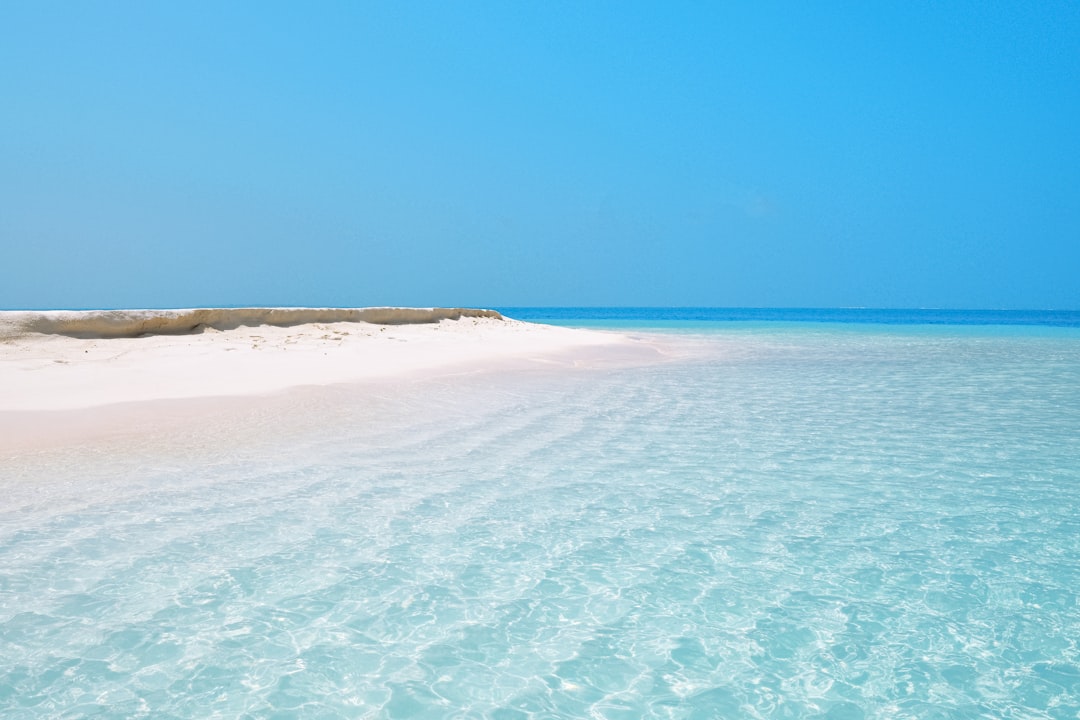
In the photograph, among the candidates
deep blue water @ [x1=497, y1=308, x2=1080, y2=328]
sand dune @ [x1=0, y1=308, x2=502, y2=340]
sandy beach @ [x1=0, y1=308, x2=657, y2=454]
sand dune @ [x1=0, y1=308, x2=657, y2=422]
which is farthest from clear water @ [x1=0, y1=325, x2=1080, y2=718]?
deep blue water @ [x1=497, y1=308, x2=1080, y2=328]

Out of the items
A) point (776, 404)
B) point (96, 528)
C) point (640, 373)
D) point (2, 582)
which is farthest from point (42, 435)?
point (640, 373)

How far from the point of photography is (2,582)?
404 cm

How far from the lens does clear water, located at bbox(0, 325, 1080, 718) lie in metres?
3.08

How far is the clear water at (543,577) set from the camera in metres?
3.08

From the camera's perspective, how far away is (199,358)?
44.8 feet

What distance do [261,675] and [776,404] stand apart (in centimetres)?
927

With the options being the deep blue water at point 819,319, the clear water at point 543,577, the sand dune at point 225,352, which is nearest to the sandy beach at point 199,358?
the sand dune at point 225,352

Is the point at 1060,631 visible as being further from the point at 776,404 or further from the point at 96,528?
the point at 776,404

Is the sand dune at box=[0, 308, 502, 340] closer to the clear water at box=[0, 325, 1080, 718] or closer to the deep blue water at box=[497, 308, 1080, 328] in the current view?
the clear water at box=[0, 325, 1080, 718]

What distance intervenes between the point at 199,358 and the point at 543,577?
11326 millimetres

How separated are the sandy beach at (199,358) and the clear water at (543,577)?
2061 mm

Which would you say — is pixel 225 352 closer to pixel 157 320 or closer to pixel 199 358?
pixel 199 358

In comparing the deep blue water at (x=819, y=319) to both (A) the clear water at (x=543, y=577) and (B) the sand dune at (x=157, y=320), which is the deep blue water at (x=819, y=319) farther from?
(A) the clear water at (x=543, y=577)

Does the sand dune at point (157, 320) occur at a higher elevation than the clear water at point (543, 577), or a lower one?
higher
